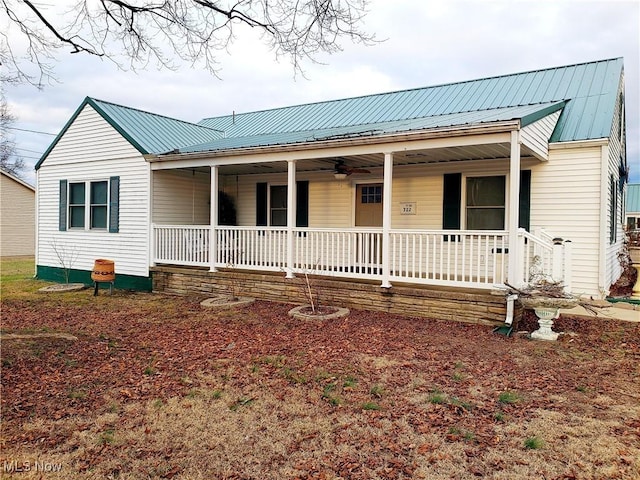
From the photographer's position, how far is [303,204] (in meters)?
11.8

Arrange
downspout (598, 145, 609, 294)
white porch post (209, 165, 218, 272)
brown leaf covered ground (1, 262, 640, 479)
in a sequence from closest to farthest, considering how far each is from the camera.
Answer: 1. brown leaf covered ground (1, 262, 640, 479)
2. downspout (598, 145, 609, 294)
3. white porch post (209, 165, 218, 272)

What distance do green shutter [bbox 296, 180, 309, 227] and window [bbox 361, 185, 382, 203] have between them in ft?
5.08

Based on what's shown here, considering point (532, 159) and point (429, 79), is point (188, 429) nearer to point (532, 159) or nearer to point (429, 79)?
point (532, 159)

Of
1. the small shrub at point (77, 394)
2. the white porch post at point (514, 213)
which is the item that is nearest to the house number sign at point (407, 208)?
the white porch post at point (514, 213)

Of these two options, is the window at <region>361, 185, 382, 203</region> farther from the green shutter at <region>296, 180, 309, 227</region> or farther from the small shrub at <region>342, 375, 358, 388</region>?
the small shrub at <region>342, 375, 358, 388</region>

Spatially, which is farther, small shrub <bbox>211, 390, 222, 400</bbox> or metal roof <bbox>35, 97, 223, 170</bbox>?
metal roof <bbox>35, 97, 223, 170</bbox>

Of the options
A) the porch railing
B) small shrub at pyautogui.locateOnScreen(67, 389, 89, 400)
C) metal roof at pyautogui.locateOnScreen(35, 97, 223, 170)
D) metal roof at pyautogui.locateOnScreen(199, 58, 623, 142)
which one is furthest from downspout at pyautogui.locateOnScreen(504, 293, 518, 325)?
metal roof at pyautogui.locateOnScreen(35, 97, 223, 170)

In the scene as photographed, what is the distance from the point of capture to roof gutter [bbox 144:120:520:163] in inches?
265

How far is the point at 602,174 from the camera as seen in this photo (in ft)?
27.2

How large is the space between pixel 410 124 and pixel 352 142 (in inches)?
71.8

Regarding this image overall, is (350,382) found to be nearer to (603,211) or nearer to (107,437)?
(107,437)

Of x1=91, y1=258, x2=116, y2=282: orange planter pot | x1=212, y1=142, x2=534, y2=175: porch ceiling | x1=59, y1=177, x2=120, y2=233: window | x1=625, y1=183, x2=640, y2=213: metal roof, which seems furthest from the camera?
x1=625, y1=183, x2=640, y2=213: metal roof

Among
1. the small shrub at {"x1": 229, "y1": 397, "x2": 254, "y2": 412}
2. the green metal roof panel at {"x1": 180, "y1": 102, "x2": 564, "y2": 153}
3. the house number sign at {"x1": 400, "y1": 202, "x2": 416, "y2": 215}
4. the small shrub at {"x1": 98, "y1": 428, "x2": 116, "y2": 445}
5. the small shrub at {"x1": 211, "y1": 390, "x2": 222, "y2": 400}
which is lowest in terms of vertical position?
the small shrub at {"x1": 98, "y1": 428, "x2": 116, "y2": 445}

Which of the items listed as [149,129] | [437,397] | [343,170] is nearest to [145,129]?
[149,129]
